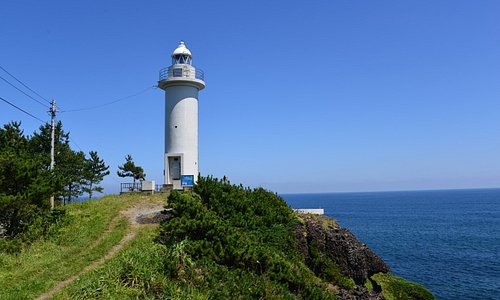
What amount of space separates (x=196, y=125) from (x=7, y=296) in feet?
60.9

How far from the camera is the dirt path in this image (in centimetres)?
1130

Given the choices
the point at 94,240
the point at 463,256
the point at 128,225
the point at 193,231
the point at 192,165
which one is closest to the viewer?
the point at 193,231

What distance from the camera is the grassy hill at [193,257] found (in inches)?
437

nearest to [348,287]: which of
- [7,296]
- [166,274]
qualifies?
[166,274]

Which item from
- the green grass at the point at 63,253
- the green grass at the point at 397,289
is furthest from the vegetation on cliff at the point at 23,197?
the green grass at the point at 397,289

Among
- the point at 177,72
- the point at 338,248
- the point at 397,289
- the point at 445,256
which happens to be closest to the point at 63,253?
the point at 338,248

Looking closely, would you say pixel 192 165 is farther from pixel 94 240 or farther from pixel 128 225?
pixel 94 240

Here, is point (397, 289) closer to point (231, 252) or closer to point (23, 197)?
point (231, 252)

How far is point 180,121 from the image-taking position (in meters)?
27.1

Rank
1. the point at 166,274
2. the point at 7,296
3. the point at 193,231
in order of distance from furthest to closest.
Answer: the point at 193,231
the point at 166,274
the point at 7,296

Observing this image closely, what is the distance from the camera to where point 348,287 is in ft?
59.0

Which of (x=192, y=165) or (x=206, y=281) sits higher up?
(x=192, y=165)

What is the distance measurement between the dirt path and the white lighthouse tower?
5099 mm

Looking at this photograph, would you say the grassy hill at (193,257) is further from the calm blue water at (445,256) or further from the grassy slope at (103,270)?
the calm blue water at (445,256)
